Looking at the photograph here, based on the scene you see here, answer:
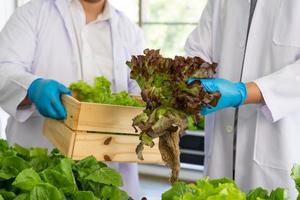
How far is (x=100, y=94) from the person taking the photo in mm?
1355

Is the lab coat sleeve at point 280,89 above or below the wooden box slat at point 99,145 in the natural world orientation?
above

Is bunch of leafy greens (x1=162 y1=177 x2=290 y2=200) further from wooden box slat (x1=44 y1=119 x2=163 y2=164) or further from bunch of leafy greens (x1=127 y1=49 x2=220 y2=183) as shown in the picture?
wooden box slat (x1=44 y1=119 x2=163 y2=164)

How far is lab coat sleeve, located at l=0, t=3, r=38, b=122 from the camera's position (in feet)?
4.74

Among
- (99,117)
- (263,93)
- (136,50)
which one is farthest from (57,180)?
(136,50)

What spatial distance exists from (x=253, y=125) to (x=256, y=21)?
333 millimetres

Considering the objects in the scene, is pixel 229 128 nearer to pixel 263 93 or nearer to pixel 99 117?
pixel 263 93

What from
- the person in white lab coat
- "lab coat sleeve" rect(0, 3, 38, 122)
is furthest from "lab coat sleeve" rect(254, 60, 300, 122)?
"lab coat sleeve" rect(0, 3, 38, 122)

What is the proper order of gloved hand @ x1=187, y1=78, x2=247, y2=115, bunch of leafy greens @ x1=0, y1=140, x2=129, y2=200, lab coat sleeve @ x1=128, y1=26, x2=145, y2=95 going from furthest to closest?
1. lab coat sleeve @ x1=128, y1=26, x2=145, y2=95
2. gloved hand @ x1=187, y1=78, x2=247, y2=115
3. bunch of leafy greens @ x1=0, y1=140, x2=129, y2=200

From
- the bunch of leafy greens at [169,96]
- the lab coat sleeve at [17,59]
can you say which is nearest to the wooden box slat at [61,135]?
the lab coat sleeve at [17,59]

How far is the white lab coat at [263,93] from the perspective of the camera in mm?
1200

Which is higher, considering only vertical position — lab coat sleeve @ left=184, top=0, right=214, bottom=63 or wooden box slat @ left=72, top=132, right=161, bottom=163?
lab coat sleeve @ left=184, top=0, right=214, bottom=63

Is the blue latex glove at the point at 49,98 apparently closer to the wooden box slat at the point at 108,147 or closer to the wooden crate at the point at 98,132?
the wooden crate at the point at 98,132

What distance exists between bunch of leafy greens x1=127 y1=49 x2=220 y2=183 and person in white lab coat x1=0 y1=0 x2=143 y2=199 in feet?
2.36

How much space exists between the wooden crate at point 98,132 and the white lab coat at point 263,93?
0.30 metres
